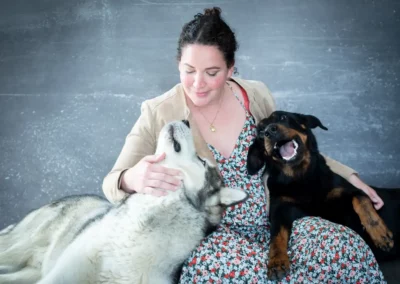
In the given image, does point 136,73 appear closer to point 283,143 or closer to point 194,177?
point 283,143

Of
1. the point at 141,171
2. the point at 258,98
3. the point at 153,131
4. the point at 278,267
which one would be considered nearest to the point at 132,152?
the point at 153,131

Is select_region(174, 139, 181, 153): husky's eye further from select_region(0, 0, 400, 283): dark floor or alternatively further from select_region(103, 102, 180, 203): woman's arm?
select_region(0, 0, 400, 283): dark floor

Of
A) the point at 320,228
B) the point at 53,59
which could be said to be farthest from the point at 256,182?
the point at 53,59

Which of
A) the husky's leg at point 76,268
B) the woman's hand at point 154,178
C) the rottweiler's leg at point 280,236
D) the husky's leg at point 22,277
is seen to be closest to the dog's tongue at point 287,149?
the rottweiler's leg at point 280,236

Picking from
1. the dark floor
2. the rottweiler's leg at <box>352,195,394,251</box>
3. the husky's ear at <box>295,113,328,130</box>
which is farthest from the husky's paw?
the dark floor

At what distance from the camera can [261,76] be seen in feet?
11.5

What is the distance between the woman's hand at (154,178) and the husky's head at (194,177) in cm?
5

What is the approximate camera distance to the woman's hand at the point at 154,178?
6.12 ft

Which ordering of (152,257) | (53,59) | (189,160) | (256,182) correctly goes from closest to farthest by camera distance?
(152,257) < (189,160) < (256,182) < (53,59)

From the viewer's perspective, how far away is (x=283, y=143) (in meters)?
2.51

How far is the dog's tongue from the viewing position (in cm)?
252

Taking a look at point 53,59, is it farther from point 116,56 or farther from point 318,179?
point 318,179

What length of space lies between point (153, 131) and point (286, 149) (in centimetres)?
81

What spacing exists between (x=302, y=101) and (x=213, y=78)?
146 cm
